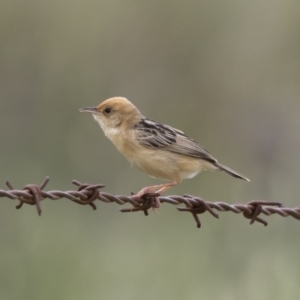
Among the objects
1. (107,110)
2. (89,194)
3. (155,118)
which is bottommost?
(155,118)

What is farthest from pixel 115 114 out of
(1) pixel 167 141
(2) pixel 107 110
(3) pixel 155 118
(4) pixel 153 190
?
(3) pixel 155 118

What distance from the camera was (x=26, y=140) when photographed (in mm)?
14445

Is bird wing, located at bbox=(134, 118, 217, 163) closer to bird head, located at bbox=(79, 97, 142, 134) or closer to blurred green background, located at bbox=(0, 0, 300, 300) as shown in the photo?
bird head, located at bbox=(79, 97, 142, 134)

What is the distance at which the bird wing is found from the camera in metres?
8.25

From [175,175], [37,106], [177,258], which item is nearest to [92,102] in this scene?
[37,106]

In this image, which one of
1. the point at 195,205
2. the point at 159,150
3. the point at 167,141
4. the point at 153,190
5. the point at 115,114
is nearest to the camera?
the point at 195,205

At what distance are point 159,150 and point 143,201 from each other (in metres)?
1.77

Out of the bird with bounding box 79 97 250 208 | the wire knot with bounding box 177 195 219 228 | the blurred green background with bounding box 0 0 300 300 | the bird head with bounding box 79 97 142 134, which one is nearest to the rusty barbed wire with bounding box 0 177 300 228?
the wire knot with bounding box 177 195 219 228

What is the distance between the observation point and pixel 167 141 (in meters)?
8.36

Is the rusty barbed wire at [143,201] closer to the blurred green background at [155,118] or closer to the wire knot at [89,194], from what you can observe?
the wire knot at [89,194]

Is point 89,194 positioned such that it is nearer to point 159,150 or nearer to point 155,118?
point 159,150

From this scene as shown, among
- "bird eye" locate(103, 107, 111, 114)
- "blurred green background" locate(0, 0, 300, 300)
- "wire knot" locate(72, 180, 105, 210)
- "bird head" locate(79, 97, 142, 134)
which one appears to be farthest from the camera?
"blurred green background" locate(0, 0, 300, 300)

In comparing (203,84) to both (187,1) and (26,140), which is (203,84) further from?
(26,140)

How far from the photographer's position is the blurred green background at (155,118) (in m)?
10.4
